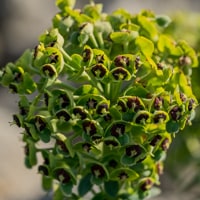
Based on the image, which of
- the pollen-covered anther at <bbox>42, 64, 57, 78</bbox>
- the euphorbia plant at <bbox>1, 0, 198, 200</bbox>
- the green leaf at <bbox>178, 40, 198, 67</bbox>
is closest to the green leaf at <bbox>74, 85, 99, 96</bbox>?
the euphorbia plant at <bbox>1, 0, 198, 200</bbox>

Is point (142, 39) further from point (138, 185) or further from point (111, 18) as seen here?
point (138, 185)

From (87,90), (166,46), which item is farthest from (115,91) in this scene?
(166,46)

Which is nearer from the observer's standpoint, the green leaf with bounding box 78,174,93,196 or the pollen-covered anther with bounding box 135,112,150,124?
the pollen-covered anther with bounding box 135,112,150,124

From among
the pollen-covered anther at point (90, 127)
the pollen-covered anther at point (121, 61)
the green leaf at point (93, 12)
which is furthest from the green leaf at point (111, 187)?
the green leaf at point (93, 12)

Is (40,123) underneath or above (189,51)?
underneath

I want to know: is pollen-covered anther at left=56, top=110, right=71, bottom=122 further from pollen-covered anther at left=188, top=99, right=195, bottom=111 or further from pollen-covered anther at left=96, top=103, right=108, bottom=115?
pollen-covered anther at left=188, top=99, right=195, bottom=111

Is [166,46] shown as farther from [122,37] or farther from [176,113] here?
[176,113]

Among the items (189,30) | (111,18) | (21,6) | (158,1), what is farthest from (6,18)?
(111,18)
